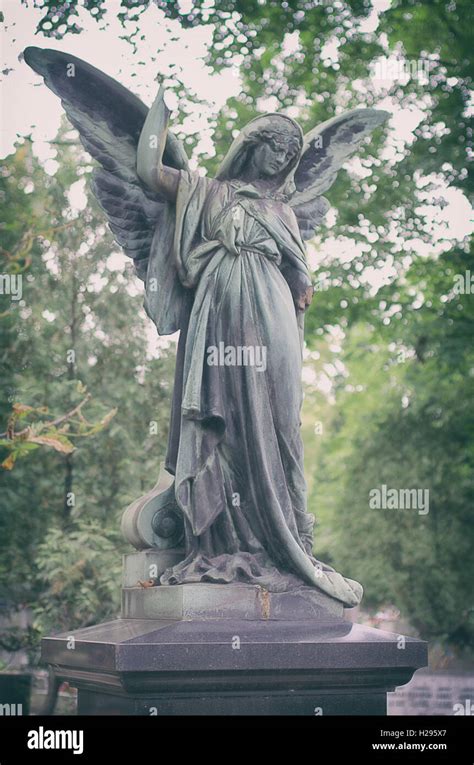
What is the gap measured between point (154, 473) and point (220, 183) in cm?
833

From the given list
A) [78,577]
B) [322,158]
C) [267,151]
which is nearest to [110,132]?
[267,151]

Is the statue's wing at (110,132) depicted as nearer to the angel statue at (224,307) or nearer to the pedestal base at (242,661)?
the angel statue at (224,307)

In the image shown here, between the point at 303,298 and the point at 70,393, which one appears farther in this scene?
the point at 70,393

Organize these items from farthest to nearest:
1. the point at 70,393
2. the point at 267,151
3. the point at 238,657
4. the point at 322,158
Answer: the point at 70,393 → the point at 322,158 → the point at 267,151 → the point at 238,657

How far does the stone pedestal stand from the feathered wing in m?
1.86

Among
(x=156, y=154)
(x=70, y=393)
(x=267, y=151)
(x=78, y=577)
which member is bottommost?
(x=78, y=577)

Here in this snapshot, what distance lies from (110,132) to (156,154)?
50cm

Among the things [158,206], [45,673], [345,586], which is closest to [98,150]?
[158,206]

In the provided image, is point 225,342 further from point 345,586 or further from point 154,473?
point 154,473

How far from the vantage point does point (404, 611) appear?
18984 mm

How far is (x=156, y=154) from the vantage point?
702 centimetres

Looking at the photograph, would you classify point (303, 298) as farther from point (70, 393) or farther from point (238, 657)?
point (70, 393)

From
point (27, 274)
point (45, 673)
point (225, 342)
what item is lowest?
point (45, 673)

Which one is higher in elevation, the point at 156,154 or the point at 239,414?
the point at 156,154
